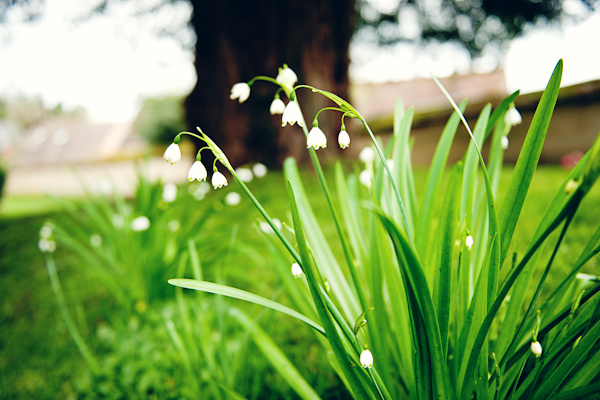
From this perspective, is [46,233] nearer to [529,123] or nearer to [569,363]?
[569,363]

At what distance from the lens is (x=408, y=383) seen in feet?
3.07

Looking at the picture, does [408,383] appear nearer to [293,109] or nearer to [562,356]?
[562,356]

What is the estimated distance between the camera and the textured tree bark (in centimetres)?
425

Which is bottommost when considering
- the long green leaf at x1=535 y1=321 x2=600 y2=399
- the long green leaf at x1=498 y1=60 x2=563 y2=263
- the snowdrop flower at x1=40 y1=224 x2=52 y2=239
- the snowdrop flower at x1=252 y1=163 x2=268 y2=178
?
the snowdrop flower at x1=40 y1=224 x2=52 y2=239

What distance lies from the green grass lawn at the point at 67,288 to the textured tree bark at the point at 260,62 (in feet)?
2.93

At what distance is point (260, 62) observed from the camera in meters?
4.33

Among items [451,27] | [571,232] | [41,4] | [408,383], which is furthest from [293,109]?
[451,27]

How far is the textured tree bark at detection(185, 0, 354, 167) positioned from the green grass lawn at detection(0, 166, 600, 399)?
0.89 metres

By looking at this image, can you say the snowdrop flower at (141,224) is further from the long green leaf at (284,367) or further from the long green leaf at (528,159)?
the long green leaf at (528,159)

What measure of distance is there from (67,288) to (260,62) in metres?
Answer: 3.06

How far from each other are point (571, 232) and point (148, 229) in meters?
2.42

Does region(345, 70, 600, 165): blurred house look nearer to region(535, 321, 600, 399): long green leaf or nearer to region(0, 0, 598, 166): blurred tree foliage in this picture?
region(0, 0, 598, 166): blurred tree foliage

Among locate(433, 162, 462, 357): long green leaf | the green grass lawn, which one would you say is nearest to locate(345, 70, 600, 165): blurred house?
the green grass lawn

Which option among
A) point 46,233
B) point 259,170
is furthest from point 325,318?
point 46,233
